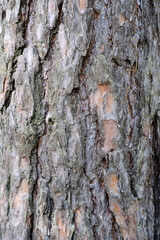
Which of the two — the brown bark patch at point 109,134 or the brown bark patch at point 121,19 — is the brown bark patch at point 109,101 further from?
the brown bark patch at point 121,19

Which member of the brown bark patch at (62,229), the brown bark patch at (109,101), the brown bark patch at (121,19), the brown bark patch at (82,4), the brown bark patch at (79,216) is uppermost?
the brown bark patch at (82,4)

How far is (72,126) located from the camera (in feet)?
3.14

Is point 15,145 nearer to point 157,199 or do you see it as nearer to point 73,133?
point 73,133

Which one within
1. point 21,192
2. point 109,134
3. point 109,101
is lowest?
point 21,192

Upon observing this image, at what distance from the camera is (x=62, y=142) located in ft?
3.14

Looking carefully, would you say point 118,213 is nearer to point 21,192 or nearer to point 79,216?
point 79,216

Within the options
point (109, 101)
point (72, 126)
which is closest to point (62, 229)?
point (72, 126)

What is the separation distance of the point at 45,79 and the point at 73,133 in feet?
0.74

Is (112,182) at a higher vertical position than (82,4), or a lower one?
lower

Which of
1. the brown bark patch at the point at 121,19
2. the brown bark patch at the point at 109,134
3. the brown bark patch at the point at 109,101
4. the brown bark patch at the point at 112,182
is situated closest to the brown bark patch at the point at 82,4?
the brown bark patch at the point at 121,19

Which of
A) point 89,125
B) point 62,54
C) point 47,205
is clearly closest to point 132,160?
point 89,125

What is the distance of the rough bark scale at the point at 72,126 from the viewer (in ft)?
3.13

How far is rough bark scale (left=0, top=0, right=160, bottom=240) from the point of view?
3.13 feet

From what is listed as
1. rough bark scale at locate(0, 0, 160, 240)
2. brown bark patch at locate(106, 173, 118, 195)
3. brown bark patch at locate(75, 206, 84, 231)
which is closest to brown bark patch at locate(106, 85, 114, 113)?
rough bark scale at locate(0, 0, 160, 240)
